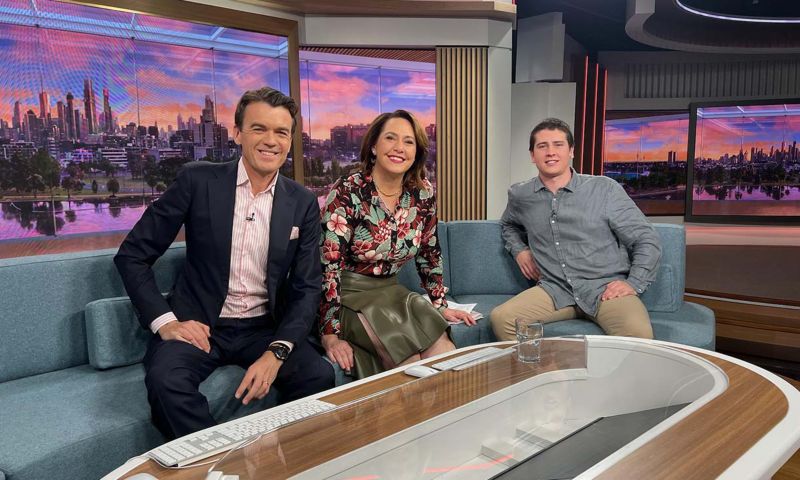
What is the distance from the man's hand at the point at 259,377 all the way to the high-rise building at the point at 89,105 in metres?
2.94

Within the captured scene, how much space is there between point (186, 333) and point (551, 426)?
121 centimetres

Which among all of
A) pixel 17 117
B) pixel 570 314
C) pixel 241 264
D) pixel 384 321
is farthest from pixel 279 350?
pixel 17 117

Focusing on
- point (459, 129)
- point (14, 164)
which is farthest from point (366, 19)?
point (14, 164)

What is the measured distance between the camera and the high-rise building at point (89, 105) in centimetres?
400

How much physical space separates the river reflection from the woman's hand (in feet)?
9.17

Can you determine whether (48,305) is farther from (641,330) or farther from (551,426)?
(641,330)

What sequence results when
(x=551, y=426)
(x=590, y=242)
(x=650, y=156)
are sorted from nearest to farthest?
(x=551, y=426) < (x=590, y=242) < (x=650, y=156)

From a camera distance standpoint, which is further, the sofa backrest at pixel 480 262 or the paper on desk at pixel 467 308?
the sofa backrest at pixel 480 262

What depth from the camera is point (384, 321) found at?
7.70 feet

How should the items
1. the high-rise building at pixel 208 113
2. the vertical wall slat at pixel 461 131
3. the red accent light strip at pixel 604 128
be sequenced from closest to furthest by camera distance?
the high-rise building at pixel 208 113 < the vertical wall slat at pixel 461 131 < the red accent light strip at pixel 604 128

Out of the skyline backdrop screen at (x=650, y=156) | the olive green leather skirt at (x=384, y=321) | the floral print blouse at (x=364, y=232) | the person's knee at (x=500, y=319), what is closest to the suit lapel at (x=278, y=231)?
the floral print blouse at (x=364, y=232)

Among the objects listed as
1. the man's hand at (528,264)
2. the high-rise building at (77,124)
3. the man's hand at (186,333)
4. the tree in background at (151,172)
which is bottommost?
the man's hand at (186,333)

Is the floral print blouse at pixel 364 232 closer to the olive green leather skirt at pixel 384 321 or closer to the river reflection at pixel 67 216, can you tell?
the olive green leather skirt at pixel 384 321

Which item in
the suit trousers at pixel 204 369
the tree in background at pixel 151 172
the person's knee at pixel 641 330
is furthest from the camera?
the tree in background at pixel 151 172
